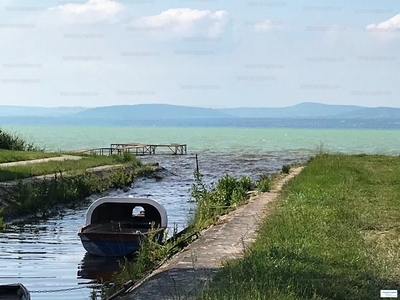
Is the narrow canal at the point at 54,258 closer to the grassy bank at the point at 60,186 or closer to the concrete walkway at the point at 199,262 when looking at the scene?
the grassy bank at the point at 60,186

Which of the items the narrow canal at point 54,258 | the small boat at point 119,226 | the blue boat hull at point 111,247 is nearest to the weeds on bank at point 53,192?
the narrow canal at point 54,258

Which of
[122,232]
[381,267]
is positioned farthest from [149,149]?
[381,267]

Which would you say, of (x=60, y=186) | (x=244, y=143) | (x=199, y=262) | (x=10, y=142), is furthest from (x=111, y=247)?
(x=244, y=143)

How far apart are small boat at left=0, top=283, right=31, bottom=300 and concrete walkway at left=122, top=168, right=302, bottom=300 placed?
1.32 metres

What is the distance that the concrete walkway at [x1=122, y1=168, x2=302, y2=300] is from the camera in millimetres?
9328

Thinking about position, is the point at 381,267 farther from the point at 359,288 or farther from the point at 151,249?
the point at 151,249

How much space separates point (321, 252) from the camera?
34.4 feet

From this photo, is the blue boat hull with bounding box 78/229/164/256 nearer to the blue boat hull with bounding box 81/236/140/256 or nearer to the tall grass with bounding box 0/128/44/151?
the blue boat hull with bounding box 81/236/140/256

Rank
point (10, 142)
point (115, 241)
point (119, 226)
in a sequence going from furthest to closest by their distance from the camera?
point (10, 142) → point (119, 226) → point (115, 241)

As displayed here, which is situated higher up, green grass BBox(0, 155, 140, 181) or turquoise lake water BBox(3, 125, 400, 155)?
green grass BBox(0, 155, 140, 181)

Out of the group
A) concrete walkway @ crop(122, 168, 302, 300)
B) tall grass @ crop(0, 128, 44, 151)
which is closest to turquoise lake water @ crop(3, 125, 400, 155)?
tall grass @ crop(0, 128, 44, 151)

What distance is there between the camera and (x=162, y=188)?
34.2m

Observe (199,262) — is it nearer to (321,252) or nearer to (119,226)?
(321,252)

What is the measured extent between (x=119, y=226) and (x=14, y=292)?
6.82 meters
